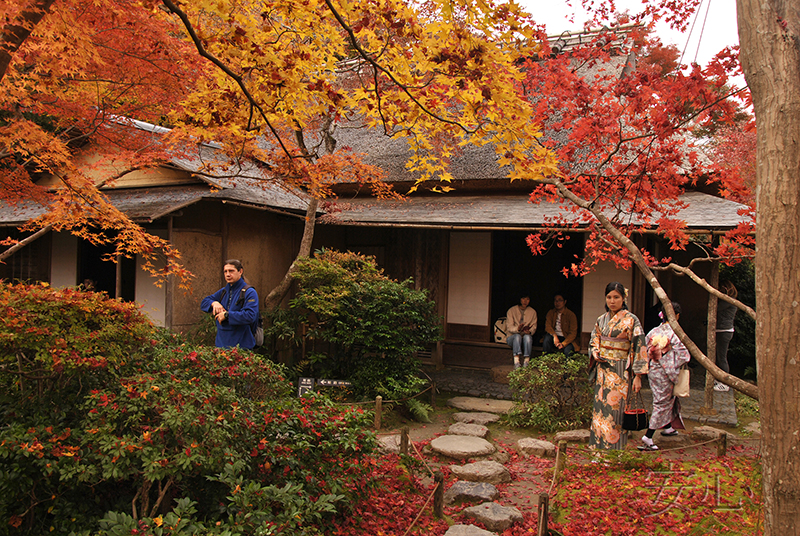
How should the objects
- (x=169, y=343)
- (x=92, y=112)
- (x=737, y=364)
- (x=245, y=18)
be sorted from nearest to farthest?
(x=245, y=18) < (x=169, y=343) < (x=92, y=112) < (x=737, y=364)

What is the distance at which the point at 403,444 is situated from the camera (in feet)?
15.6

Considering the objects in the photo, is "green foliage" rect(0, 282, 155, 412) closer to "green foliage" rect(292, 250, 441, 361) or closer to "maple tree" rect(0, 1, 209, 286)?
"maple tree" rect(0, 1, 209, 286)

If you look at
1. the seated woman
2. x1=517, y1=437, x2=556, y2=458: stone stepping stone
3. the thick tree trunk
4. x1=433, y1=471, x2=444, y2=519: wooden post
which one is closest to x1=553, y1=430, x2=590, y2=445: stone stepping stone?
x1=517, y1=437, x2=556, y2=458: stone stepping stone

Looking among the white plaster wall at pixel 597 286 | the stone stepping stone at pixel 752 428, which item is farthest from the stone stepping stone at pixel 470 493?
the white plaster wall at pixel 597 286

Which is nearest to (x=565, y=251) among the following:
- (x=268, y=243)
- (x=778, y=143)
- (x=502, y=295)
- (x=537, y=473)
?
(x=502, y=295)

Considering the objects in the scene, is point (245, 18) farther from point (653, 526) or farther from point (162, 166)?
point (162, 166)

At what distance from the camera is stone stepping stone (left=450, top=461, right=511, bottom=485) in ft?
16.5

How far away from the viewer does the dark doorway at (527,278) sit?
1317cm

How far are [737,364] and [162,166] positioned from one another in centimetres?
1179

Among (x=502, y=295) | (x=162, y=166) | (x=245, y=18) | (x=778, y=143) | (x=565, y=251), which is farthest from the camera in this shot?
(x=502, y=295)

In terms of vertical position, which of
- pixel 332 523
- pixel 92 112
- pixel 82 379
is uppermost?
pixel 92 112

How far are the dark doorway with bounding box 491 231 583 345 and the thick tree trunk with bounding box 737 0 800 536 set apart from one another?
10629 mm

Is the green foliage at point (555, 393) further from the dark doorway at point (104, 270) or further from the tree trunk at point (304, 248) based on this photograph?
the dark doorway at point (104, 270)

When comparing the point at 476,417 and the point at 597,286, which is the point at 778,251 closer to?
the point at 476,417
